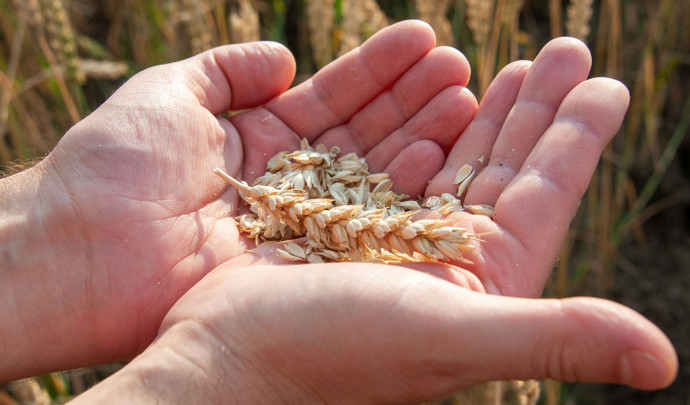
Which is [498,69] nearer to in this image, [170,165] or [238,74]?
[238,74]

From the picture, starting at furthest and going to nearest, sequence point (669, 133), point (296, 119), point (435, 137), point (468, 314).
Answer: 1. point (669, 133)
2. point (296, 119)
3. point (435, 137)
4. point (468, 314)

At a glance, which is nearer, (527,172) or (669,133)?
(527,172)

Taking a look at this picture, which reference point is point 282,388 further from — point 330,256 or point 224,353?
point 330,256

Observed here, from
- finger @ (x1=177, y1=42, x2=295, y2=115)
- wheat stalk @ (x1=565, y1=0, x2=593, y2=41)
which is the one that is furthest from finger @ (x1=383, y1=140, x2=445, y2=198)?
wheat stalk @ (x1=565, y1=0, x2=593, y2=41)

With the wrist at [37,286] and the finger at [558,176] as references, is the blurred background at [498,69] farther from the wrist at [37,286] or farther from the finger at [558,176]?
the finger at [558,176]

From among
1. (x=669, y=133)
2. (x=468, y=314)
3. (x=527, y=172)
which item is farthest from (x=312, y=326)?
(x=669, y=133)

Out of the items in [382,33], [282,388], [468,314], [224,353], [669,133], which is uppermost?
[382,33]

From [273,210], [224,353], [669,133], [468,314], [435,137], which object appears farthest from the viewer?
[669,133]
